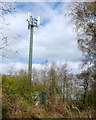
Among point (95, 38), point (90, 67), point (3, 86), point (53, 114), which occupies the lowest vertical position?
point (53, 114)

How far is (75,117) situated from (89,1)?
6033 millimetres

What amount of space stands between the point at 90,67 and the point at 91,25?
77.5 inches

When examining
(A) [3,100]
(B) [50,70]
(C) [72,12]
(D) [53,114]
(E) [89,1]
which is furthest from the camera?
(B) [50,70]

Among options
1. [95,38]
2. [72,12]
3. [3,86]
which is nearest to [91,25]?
[95,38]

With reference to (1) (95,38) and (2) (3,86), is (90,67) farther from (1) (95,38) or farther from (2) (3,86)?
(2) (3,86)

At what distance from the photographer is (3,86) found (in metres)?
9.24

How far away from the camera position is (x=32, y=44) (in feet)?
55.7

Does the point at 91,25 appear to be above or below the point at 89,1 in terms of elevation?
below

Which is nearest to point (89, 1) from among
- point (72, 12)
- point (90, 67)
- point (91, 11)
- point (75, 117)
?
point (91, 11)

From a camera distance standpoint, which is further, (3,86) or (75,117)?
(3,86)

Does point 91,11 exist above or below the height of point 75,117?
above

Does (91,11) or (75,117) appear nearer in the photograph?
(75,117)

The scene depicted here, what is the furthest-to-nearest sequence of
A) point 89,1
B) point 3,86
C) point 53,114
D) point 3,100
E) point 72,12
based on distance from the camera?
point 72,12 < point 89,1 < point 3,86 < point 3,100 < point 53,114

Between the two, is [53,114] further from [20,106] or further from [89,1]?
[89,1]
